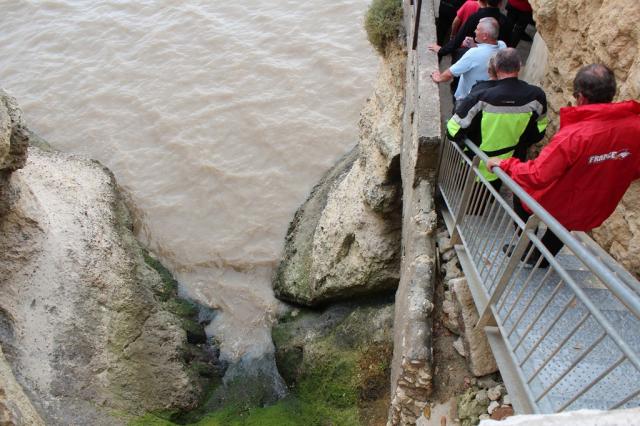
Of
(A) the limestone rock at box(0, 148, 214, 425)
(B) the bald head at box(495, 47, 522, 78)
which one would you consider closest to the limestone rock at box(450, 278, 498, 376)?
(B) the bald head at box(495, 47, 522, 78)

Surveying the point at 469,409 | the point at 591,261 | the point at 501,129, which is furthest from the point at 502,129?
the point at 469,409

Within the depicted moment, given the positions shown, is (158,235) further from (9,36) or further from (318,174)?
(9,36)

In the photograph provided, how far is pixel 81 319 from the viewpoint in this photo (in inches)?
248

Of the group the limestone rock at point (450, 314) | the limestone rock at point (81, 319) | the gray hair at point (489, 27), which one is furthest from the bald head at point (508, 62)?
the limestone rock at point (81, 319)

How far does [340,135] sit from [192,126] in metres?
3.97

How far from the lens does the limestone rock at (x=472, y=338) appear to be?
3.93m

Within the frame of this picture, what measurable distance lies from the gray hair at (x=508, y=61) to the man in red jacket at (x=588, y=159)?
0.73 metres

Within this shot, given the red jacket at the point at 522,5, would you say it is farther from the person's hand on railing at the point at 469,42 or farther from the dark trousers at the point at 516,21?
the person's hand on railing at the point at 469,42

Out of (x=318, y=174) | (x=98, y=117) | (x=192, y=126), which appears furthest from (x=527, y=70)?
(x=98, y=117)

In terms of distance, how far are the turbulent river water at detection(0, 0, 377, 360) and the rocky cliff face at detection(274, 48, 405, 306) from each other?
4.53 feet

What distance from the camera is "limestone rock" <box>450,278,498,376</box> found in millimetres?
3932

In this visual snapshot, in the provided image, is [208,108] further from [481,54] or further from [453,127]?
[453,127]

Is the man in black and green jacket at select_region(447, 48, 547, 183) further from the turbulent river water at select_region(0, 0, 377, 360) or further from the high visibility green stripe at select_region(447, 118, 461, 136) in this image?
the turbulent river water at select_region(0, 0, 377, 360)

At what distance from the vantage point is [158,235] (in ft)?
35.0
